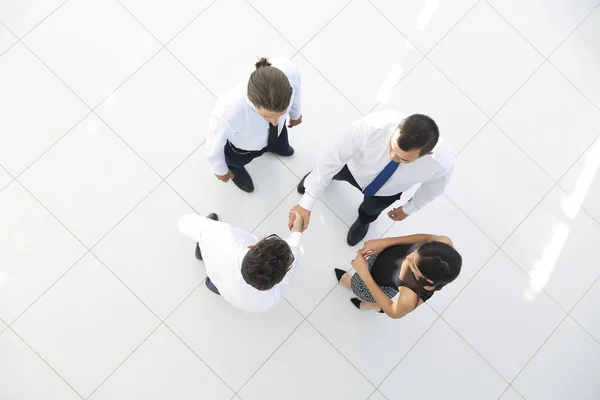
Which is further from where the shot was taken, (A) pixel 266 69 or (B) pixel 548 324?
(B) pixel 548 324

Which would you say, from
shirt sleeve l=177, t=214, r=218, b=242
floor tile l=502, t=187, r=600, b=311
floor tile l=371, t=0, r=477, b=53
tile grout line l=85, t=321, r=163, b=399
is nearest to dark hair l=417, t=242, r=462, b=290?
shirt sleeve l=177, t=214, r=218, b=242

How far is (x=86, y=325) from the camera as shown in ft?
9.14

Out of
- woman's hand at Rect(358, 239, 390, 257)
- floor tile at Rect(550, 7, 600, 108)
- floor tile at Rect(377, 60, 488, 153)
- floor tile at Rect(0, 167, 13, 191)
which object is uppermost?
floor tile at Rect(550, 7, 600, 108)

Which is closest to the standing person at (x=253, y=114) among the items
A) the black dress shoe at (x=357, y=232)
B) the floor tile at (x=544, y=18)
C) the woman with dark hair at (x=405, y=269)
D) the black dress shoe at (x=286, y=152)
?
the black dress shoe at (x=286, y=152)

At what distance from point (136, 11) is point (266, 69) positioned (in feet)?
5.62

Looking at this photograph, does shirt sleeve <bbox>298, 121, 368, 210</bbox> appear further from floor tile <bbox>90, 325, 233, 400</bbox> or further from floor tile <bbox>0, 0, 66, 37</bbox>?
floor tile <bbox>0, 0, 66, 37</bbox>

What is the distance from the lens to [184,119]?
3.04m

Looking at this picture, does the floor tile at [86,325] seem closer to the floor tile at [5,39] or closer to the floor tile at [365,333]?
the floor tile at [365,333]

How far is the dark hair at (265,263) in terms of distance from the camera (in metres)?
1.81

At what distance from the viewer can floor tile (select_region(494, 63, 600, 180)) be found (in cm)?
330

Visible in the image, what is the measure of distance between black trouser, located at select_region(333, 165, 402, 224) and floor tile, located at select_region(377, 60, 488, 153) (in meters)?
0.83

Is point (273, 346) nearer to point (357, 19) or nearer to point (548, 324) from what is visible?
point (548, 324)

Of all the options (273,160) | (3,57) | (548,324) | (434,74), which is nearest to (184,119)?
(273,160)

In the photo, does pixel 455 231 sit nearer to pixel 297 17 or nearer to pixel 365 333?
pixel 365 333
